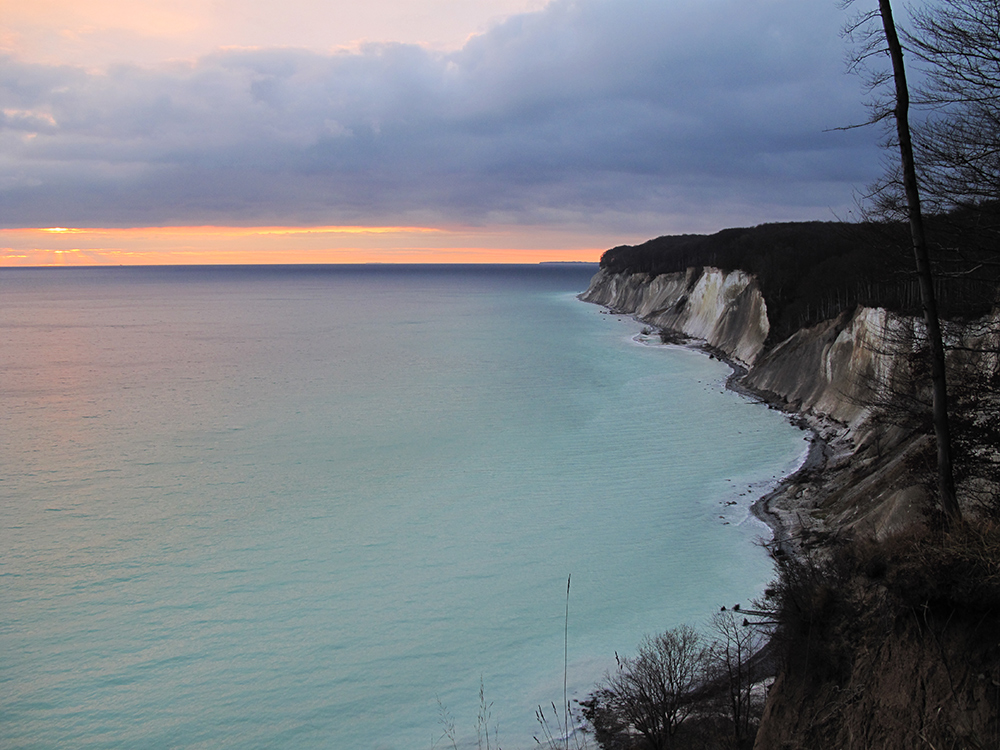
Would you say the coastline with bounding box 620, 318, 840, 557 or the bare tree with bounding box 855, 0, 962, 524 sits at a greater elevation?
the bare tree with bounding box 855, 0, 962, 524

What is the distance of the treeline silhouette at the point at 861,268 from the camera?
38.7 feet

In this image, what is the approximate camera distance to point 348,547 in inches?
862

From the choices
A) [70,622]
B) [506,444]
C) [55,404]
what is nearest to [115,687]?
[70,622]

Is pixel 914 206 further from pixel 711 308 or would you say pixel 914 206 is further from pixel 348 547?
pixel 711 308

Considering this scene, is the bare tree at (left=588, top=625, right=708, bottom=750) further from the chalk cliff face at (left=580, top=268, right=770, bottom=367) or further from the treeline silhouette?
the chalk cliff face at (left=580, top=268, right=770, bottom=367)

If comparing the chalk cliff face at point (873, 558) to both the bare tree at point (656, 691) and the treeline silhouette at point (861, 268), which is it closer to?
the treeline silhouette at point (861, 268)

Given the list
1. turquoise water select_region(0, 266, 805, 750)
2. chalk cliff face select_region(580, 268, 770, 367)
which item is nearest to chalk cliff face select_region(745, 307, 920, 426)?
turquoise water select_region(0, 266, 805, 750)

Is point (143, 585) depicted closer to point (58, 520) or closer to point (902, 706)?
point (58, 520)

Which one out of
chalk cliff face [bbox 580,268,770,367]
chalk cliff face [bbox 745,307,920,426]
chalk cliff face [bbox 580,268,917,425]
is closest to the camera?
chalk cliff face [bbox 580,268,917,425]

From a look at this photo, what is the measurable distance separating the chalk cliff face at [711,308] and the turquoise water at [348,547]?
10.6m

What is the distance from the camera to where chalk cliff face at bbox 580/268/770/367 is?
2229 inches

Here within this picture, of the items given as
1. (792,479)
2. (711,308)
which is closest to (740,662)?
(792,479)

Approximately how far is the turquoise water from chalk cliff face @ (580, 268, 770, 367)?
1058cm

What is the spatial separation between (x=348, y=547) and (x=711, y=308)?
5808 cm
